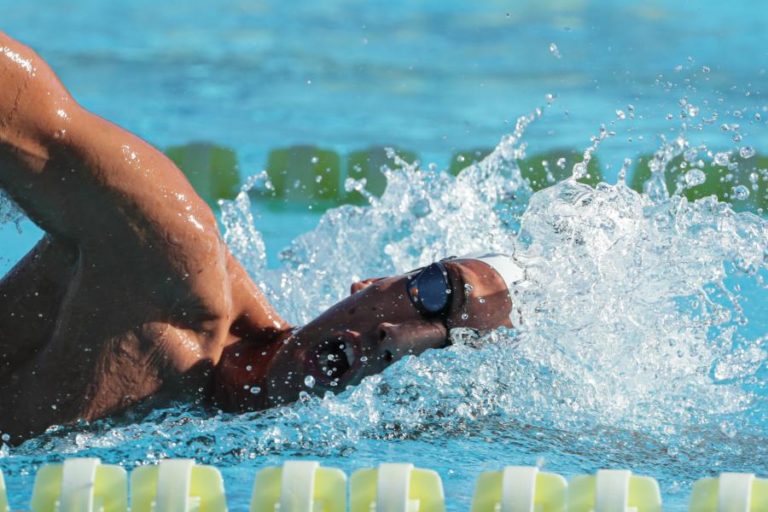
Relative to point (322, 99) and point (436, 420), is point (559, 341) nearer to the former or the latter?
point (436, 420)

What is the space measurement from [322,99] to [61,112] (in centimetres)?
393

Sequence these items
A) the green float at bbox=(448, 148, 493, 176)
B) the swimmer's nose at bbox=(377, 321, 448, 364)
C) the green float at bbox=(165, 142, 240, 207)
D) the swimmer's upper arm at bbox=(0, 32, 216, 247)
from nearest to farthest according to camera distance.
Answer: the swimmer's upper arm at bbox=(0, 32, 216, 247) < the swimmer's nose at bbox=(377, 321, 448, 364) < the green float at bbox=(165, 142, 240, 207) < the green float at bbox=(448, 148, 493, 176)

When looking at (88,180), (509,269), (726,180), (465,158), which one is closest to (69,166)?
(88,180)

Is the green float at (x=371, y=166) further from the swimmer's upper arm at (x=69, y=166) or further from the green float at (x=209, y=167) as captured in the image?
the swimmer's upper arm at (x=69, y=166)

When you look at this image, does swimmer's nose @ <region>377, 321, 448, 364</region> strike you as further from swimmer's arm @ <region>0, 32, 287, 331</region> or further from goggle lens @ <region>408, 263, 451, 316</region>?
swimmer's arm @ <region>0, 32, 287, 331</region>

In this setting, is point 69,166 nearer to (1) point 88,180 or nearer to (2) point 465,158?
(1) point 88,180

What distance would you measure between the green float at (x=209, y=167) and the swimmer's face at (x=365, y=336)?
2.95 meters

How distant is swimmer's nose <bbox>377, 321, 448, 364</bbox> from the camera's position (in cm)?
176

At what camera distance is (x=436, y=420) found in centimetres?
190

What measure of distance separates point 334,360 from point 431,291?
19cm

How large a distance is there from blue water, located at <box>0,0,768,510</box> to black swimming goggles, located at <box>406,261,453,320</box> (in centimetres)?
9

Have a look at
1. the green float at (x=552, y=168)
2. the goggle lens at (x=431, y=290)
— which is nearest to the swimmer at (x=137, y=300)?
the goggle lens at (x=431, y=290)

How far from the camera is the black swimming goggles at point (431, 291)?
181 centimetres

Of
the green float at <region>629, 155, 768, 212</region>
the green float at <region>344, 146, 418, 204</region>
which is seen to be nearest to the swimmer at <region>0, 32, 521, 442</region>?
the green float at <region>344, 146, 418, 204</region>
